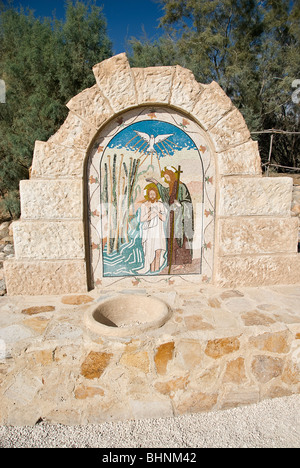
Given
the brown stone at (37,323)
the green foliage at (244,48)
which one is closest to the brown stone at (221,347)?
the brown stone at (37,323)

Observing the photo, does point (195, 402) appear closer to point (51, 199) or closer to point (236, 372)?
point (236, 372)

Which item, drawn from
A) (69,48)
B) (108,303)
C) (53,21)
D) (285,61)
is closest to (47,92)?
(69,48)

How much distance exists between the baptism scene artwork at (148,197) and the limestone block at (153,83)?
15 cm

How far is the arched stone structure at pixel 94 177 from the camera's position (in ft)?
9.78

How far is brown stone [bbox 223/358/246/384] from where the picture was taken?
252 centimetres

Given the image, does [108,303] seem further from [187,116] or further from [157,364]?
[187,116]

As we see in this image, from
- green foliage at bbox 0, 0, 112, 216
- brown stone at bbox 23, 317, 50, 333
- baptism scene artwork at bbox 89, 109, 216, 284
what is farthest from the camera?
green foliage at bbox 0, 0, 112, 216

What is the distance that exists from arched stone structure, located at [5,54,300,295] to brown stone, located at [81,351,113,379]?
3.24 feet

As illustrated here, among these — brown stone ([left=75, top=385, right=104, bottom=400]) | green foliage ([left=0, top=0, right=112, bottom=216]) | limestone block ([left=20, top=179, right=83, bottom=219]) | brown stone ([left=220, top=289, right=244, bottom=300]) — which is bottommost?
brown stone ([left=75, top=385, right=104, bottom=400])

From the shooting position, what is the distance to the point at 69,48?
8.30 m

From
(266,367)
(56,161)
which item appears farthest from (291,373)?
(56,161)

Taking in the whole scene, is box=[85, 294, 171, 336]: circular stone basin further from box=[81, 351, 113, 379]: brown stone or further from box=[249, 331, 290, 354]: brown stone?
box=[249, 331, 290, 354]: brown stone

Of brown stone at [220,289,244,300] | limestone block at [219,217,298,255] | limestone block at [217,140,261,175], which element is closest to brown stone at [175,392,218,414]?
brown stone at [220,289,244,300]

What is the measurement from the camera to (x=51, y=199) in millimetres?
3057
